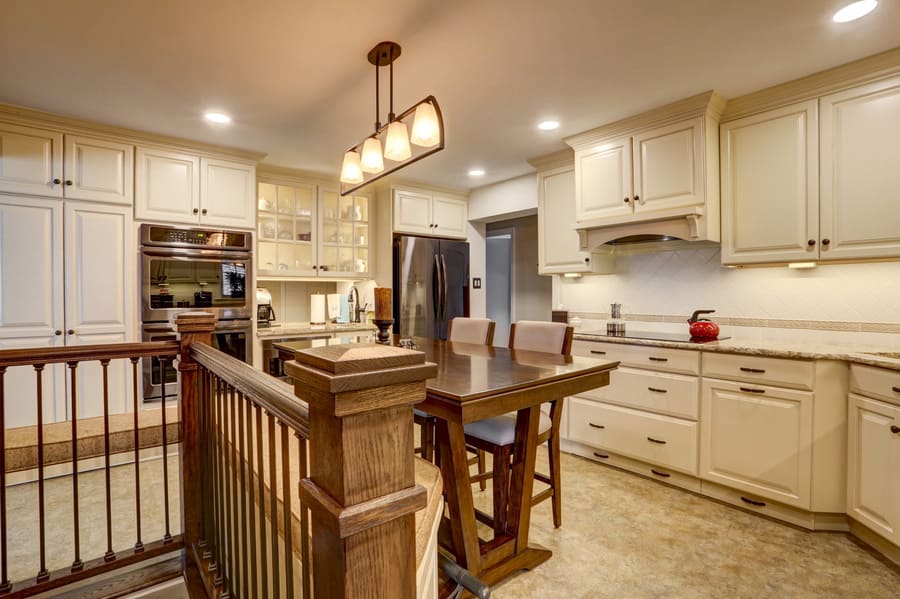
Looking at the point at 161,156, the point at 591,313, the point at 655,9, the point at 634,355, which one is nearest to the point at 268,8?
the point at 655,9

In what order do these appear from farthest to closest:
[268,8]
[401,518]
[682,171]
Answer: [682,171] < [268,8] < [401,518]

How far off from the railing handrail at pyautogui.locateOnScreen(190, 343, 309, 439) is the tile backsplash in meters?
2.98

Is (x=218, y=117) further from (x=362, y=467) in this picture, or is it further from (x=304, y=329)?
(x=362, y=467)

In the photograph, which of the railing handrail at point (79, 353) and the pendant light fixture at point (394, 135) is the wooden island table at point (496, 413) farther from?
the pendant light fixture at point (394, 135)

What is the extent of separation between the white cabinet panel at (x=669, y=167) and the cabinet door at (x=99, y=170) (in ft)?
11.6

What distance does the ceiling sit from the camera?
1819 mm

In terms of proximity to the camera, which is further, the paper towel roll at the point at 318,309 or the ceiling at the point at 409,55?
the paper towel roll at the point at 318,309

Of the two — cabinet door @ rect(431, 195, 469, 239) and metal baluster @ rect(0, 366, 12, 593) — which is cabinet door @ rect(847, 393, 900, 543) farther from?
cabinet door @ rect(431, 195, 469, 239)

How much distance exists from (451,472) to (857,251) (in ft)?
7.74

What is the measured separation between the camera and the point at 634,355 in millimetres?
2793

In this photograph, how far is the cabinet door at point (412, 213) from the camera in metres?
4.36

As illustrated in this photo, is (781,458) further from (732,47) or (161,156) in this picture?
(161,156)

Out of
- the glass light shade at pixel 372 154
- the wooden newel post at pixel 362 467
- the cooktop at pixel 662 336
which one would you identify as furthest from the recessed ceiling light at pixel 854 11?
the wooden newel post at pixel 362 467

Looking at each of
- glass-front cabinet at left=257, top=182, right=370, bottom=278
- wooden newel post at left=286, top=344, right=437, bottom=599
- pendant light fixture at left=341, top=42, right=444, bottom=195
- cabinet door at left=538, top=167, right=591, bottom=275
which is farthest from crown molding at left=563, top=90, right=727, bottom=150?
wooden newel post at left=286, top=344, right=437, bottom=599
